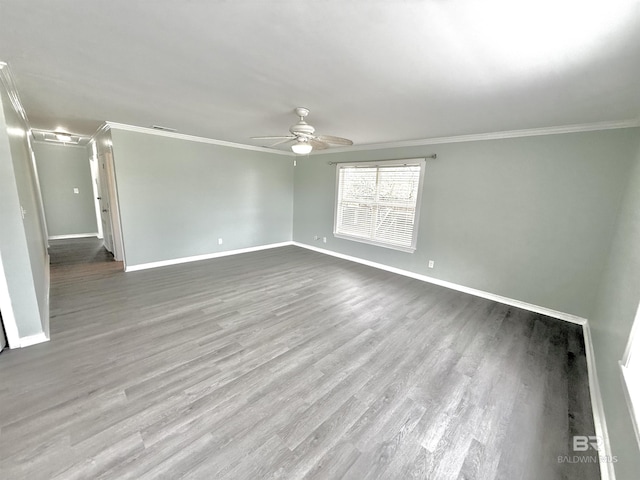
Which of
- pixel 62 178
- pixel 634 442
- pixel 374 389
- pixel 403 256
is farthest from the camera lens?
pixel 62 178

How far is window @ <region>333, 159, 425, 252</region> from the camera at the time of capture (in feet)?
14.8

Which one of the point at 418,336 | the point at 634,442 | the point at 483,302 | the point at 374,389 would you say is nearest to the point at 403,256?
the point at 483,302

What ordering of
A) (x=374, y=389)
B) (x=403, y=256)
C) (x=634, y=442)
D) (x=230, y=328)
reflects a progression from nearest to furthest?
(x=634, y=442) → (x=374, y=389) → (x=230, y=328) → (x=403, y=256)

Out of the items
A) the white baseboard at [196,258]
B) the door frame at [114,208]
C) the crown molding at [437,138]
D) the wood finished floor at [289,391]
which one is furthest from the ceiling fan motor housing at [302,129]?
the white baseboard at [196,258]

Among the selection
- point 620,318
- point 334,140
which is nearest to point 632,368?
point 620,318

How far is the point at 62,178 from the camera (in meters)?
6.35

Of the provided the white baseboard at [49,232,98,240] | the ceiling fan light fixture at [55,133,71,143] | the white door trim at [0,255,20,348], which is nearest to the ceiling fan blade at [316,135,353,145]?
the white door trim at [0,255,20,348]

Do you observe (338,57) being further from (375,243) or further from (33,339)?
(375,243)

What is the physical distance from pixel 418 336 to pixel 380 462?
1.50 metres

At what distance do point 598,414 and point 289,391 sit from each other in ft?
7.23

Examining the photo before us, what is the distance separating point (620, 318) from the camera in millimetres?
1829

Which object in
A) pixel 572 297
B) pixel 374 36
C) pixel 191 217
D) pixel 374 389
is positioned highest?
pixel 374 36

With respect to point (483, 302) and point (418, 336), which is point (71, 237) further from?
point (483, 302)

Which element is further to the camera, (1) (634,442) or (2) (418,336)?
(2) (418,336)
